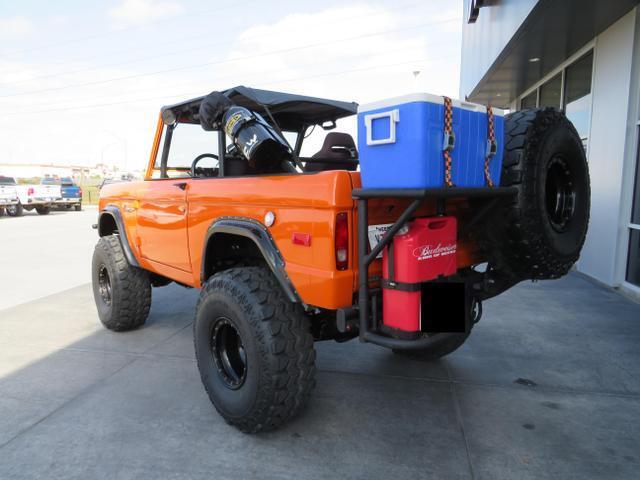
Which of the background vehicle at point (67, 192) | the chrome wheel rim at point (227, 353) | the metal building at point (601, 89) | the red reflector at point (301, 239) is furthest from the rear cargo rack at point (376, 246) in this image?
the background vehicle at point (67, 192)

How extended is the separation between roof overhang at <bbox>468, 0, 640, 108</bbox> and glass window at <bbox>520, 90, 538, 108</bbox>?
0.31 m

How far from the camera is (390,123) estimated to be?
2029mm

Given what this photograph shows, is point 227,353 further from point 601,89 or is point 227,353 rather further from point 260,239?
point 601,89

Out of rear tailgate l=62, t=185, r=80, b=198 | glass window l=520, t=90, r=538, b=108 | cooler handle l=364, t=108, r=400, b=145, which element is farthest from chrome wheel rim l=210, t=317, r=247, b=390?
rear tailgate l=62, t=185, r=80, b=198

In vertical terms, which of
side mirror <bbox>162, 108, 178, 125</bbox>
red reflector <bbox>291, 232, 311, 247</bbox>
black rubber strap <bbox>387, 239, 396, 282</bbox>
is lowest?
black rubber strap <bbox>387, 239, 396, 282</bbox>

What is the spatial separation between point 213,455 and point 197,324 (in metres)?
0.78

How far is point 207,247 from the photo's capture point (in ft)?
9.83

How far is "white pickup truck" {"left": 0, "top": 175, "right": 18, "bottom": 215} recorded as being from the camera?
18125 millimetres

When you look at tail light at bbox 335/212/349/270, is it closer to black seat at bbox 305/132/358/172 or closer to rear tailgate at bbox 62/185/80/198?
black seat at bbox 305/132/358/172

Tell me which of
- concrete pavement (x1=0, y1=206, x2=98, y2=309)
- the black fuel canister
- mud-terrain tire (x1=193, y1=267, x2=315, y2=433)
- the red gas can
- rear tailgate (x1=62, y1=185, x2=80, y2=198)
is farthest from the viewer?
rear tailgate (x1=62, y1=185, x2=80, y2=198)

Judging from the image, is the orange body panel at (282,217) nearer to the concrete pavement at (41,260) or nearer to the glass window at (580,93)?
the concrete pavement at (41,260)

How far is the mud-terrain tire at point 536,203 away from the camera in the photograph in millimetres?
2371

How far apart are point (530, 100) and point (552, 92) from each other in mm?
1749

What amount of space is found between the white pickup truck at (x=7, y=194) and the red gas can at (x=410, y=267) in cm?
2021
